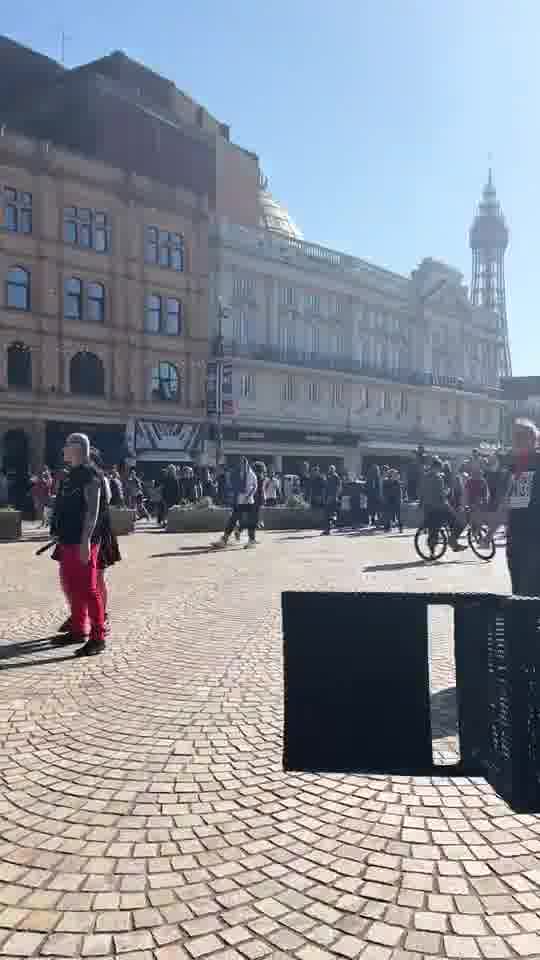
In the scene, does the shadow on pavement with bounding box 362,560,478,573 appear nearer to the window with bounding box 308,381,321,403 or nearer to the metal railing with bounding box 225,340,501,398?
the metal railing with bounding box 225,340,501,398

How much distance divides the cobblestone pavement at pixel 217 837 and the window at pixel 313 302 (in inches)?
1641

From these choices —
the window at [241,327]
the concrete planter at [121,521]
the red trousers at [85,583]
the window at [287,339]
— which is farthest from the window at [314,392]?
the red trousers at [85,583]

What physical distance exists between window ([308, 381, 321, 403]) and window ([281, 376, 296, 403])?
4.56 ft

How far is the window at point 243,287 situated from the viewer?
41.7 m

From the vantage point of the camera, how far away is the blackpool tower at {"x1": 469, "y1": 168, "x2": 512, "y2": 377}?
126 m

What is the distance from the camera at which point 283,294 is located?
4425cm

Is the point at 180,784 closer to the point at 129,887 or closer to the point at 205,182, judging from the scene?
the point at 129,887

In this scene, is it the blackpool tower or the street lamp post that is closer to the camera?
the street lamp post

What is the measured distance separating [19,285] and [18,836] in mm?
31450

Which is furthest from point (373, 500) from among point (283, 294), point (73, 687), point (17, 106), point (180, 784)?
point (17, 106)

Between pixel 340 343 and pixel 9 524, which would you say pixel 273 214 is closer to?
pixel 340 343

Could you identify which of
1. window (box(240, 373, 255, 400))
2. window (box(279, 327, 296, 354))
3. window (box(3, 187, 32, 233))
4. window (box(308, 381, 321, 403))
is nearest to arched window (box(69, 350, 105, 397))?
window (box(3, 187, 32, 233))

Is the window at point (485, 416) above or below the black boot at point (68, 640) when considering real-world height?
above

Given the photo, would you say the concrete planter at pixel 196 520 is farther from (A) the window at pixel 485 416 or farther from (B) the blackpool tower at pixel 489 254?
(B) the blackpool tower at pixel 489 254
